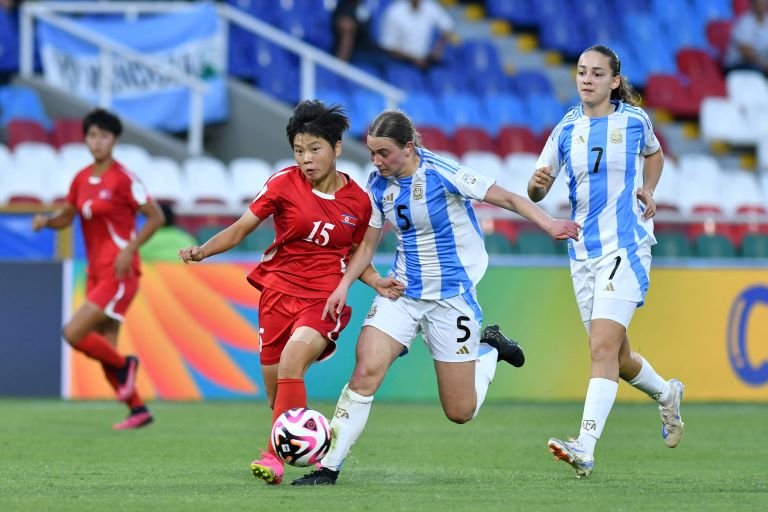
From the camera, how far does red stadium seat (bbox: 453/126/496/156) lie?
18.6 m

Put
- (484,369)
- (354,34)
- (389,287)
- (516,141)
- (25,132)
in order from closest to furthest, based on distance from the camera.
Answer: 1. (389,287)
2. (484,369)
3. (25,132)
4. (516,141)
5. (354,34)

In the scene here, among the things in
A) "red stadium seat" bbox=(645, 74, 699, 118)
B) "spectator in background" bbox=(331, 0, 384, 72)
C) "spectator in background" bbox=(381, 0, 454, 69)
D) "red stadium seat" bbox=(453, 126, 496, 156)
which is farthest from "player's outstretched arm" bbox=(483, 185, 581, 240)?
"red stadium seat" bbox=(645, 74, 699, 118)

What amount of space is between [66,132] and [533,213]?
34.7 ft

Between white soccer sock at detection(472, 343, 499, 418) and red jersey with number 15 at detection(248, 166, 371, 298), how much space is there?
1.02 m

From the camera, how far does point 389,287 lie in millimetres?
7523

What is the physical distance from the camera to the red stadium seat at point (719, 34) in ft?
75.4

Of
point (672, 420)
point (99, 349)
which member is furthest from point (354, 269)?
point (99, 349)

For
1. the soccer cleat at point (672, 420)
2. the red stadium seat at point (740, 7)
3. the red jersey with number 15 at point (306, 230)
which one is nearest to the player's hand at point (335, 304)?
the red jersey with number 15 at point (306, 230)

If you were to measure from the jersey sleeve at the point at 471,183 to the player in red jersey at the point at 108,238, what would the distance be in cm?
358

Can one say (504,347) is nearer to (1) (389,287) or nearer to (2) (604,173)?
(1) (389,287)

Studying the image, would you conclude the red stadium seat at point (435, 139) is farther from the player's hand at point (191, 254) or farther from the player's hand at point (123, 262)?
the player's hand at point (191, 254)

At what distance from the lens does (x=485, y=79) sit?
68.0 feet

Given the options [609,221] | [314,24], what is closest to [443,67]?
[314,24]

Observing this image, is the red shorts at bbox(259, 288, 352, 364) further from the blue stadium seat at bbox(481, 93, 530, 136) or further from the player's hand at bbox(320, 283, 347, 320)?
the blue stadium seat at bbox(481, 93, 530, 136)
